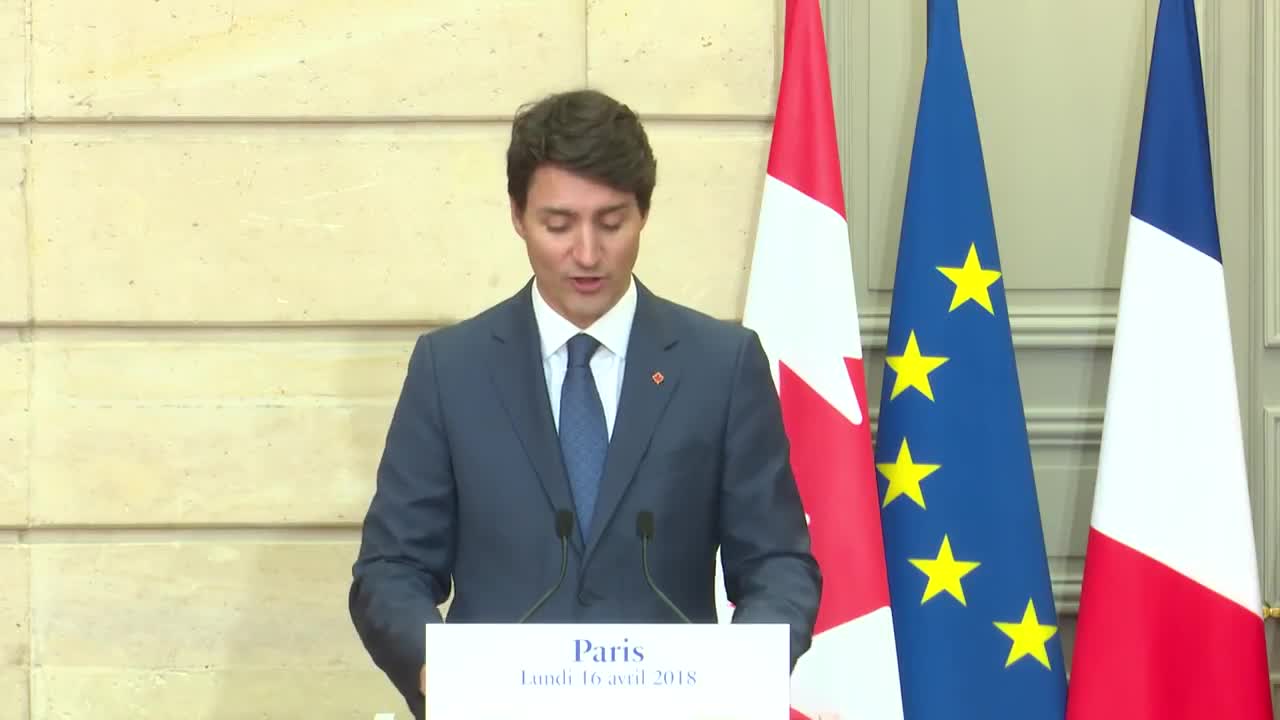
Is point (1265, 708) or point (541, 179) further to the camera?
point (1265, 708)

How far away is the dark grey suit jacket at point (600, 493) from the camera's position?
2.26m

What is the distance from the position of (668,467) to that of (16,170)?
2315 millimetres

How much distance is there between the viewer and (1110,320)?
13.4ft

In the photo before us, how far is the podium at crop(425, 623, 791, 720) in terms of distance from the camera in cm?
179

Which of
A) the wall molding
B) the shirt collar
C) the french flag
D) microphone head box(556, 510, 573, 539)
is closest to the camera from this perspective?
microphone head box(556, 510, 573, 539)

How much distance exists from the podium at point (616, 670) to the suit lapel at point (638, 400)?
0.43 metres

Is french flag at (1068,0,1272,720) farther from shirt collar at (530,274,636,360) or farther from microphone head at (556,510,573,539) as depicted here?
microphone head at (556,510,573,539)

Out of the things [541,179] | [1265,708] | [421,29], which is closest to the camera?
[541,179]

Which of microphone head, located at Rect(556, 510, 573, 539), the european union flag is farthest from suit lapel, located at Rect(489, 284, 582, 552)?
the european union flag

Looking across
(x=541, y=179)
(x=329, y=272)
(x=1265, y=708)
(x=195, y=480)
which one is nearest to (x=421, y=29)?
(x=329, y=272)

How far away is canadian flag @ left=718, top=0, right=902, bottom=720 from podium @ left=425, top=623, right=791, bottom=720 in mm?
1731

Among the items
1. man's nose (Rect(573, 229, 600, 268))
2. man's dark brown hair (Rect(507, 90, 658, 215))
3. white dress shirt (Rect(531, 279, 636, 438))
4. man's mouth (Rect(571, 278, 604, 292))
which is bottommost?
white dress shirt (Rect(531, 279, 636, 438))

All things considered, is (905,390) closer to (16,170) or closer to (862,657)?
(862,657)

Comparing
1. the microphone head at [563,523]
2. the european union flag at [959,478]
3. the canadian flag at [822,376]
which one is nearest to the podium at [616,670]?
the microphone head at [563,523]
